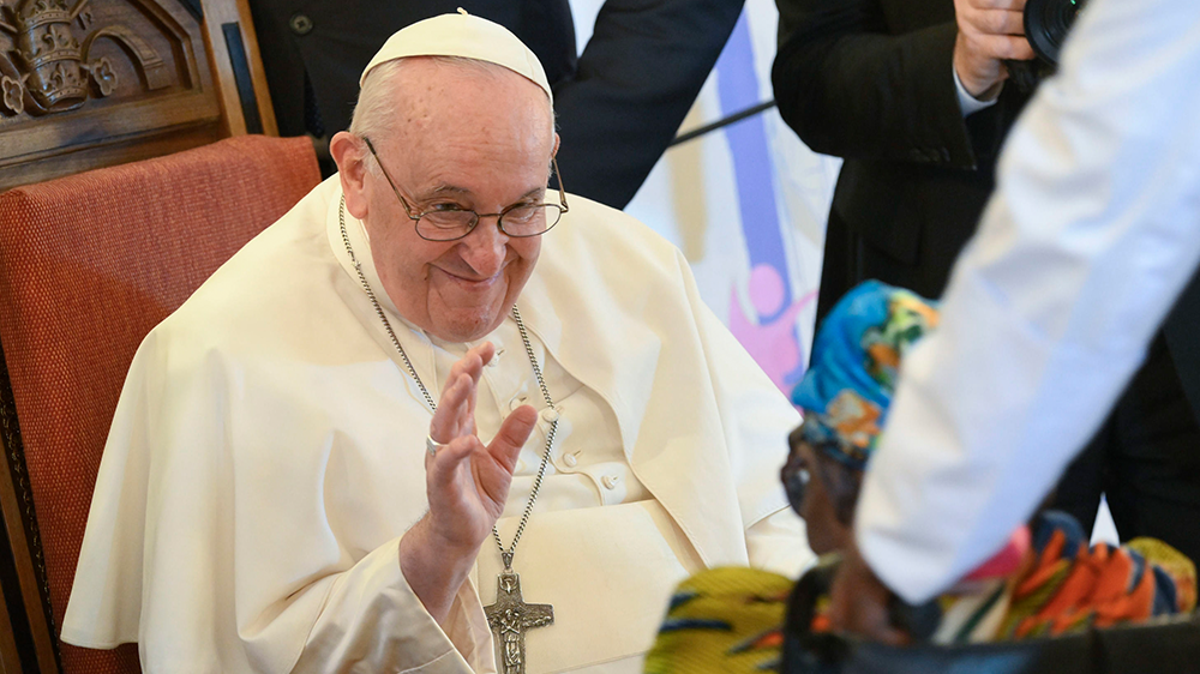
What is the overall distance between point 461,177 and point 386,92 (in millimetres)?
195

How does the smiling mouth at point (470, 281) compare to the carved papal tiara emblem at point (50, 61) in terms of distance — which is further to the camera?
the carved papal tiara emblem at point (50, 61)

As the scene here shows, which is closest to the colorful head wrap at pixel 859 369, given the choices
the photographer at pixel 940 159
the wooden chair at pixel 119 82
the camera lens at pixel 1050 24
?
the camera lens at pixel 1050 24

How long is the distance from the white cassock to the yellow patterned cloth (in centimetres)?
84

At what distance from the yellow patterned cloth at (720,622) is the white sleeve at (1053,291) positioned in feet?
0.88

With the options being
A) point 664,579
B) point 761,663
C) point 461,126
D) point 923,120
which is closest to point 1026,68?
point 923,120

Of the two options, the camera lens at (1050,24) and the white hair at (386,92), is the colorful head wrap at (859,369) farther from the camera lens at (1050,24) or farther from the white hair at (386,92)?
the white hair at (386,92)

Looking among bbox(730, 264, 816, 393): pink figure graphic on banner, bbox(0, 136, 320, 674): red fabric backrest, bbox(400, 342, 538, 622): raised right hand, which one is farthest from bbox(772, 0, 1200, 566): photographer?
bbox(730, 264, 816, 393): pink figure graphic on banner

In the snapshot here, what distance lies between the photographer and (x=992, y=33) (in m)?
1.73

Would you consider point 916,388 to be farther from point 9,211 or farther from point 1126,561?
point 9,211

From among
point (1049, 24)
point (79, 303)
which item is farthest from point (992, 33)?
point (79, 303)

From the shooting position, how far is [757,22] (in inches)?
187

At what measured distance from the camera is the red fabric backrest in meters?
1.99

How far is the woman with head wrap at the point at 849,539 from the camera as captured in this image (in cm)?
77

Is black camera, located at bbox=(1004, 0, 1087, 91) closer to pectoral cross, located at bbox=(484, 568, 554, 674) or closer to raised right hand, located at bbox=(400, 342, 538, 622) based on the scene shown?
raised right hand, located at bbox=(400, 342, 538, 622)
